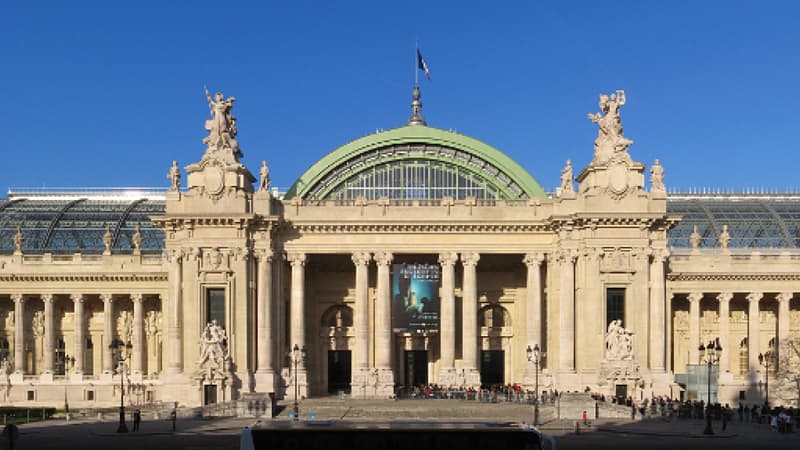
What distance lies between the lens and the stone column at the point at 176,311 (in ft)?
243

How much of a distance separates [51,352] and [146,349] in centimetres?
833

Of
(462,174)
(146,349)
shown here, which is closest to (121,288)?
(146,349)

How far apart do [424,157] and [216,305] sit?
24824 millimetres

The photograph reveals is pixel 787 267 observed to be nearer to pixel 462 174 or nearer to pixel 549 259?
pixel 549 259

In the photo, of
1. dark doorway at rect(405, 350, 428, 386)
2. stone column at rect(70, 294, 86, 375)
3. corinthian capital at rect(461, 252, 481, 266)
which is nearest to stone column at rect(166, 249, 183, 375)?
stone column at rect(70, 294, 86, 375)

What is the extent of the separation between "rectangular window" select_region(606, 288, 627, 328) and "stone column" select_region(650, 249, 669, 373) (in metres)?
2.56

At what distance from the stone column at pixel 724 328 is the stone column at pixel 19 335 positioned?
62.5m

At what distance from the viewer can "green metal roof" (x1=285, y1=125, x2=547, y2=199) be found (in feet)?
283

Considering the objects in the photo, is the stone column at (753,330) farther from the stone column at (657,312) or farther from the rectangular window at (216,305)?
the rectangular window at (216,305)

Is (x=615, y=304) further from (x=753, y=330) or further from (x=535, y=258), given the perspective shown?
(x=753, y=330)

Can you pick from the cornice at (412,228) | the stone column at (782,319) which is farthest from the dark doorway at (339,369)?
the stone column at (782,319)

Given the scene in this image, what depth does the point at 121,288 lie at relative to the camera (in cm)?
8625

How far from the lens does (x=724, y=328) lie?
8256 cm

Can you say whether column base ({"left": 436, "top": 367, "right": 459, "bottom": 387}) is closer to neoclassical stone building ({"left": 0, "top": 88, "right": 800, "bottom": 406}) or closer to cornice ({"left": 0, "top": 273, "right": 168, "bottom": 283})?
neoclassical stone building ({"left": 0, "top": 88, "right": 800, "bottom": 406})
